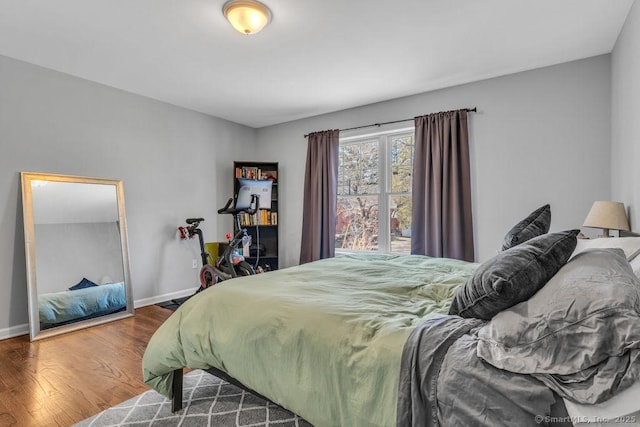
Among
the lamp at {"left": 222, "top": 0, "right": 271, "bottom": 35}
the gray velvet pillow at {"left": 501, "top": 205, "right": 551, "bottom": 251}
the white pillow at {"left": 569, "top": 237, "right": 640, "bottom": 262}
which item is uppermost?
the lamp at {"left": 222, "top": 0, "right": 271, "bottom": 35}

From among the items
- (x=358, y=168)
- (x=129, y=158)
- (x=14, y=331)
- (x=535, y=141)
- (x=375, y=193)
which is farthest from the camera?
(x=358, y=168)

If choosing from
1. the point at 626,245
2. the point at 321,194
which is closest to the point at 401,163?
the point at 321,194

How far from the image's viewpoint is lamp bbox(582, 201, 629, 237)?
229cm

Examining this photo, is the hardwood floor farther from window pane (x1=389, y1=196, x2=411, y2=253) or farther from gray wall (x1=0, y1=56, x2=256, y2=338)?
window pane (x1=389, y1=196, x2=411, y2=253)

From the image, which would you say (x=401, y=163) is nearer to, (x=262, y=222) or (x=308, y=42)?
(x=308, y=42)

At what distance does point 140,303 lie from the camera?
4.03 metres

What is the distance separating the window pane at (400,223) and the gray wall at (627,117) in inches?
78.8

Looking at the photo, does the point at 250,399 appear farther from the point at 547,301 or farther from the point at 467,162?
the point at 467,162

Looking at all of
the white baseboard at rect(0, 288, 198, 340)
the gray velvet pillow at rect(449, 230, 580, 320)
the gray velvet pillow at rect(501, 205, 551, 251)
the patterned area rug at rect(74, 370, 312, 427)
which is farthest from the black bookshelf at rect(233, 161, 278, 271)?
the gray velvet pillow at rect(449, 230, 580, 320)

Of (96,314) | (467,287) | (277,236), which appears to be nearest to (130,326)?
(96,314)

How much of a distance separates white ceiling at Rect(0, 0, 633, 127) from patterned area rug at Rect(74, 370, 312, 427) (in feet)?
8.60

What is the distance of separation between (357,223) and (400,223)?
65cm

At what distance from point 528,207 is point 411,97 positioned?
1865 mm

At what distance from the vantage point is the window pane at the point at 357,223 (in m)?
4.50
